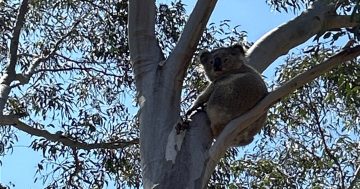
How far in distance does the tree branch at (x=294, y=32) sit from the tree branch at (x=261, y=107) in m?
0.76

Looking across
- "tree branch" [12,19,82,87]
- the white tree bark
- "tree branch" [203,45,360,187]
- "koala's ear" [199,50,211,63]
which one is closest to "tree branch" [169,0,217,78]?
the white tree bark

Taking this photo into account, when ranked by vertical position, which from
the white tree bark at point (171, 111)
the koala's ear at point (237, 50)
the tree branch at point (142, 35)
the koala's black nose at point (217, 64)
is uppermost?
the koala's ear at point (237, 50)

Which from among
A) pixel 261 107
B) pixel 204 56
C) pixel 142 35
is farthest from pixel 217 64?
pixel 261 107

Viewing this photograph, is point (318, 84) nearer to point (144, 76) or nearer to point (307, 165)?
point (307, 165)

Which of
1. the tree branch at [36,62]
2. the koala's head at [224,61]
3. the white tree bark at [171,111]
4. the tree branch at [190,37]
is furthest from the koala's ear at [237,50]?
the tree branch at [36,62]

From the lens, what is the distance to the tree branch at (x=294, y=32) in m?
5.00

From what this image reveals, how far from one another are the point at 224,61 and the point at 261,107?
4.89 ft

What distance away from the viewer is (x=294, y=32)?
17.0 ft

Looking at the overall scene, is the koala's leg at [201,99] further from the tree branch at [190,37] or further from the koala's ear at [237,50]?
the koala's ear at [237,50]

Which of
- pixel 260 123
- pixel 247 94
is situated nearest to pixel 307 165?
pixel 260 123

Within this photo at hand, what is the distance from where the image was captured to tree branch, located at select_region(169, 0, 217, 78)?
14.3 ft

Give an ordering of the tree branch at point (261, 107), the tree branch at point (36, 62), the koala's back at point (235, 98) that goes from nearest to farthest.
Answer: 1. the tree branch at point (261, 107)
2. the koala's back at point (235, 98)
3. the tree branch at point (36, 62)

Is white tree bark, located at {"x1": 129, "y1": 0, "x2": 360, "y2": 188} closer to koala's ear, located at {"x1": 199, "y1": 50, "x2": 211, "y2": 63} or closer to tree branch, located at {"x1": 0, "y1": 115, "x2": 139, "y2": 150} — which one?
koala's ear, located at {"x1": 199, "y1": 50, "x2": 211, "y2": 63}

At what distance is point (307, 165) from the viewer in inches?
309
